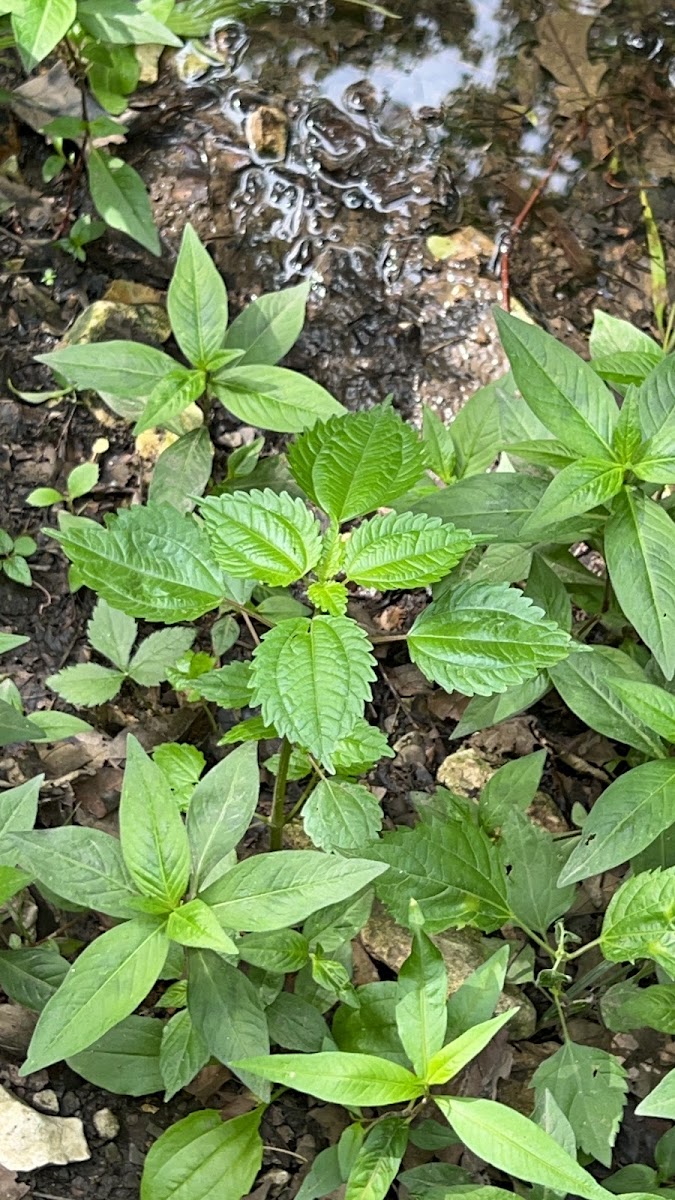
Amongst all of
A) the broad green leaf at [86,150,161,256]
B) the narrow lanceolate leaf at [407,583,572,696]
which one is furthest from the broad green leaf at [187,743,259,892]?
the broad green leaf at [86,150,161,256]

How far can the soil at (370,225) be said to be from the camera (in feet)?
8.36

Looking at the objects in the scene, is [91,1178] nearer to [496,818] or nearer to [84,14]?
[496,818]

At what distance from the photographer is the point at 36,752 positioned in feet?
7.85

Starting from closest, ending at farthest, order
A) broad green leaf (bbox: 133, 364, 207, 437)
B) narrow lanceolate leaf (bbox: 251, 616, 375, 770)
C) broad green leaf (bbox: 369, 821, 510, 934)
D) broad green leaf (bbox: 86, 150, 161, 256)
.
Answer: narrow lanceolate leaf (bbox: 251, 616, 375, 770) → broad green leaf (bbox: 369, 821, 510, 934) → broad green leaf (bbox: 133, 364, 207, 437) → broad green leaf (bbox: 86, 150, 161, 256)

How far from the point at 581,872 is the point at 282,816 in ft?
1.99

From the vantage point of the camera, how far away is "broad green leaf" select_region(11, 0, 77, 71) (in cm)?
216

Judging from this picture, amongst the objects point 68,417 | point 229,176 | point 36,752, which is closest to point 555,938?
point 36,752

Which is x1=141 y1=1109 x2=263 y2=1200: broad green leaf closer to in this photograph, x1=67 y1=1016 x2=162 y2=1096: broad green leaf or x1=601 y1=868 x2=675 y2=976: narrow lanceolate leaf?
Answer: x1=67 y1=1016 x2=162 y2=1096: broad green leaf

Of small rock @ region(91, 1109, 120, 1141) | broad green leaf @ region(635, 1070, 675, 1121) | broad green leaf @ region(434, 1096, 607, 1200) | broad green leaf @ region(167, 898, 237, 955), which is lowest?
small rock @ region(91, 1109, 120, 1141)

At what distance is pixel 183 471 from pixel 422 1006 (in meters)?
1.37

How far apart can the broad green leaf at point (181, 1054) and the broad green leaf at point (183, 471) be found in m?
1.19

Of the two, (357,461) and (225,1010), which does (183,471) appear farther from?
(225,1010)

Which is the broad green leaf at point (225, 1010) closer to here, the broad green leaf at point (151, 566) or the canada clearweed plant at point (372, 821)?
the canada clearweed plant at point (372, 821)

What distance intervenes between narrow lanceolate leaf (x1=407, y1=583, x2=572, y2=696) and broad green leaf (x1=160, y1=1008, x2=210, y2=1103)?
2.75 ft
